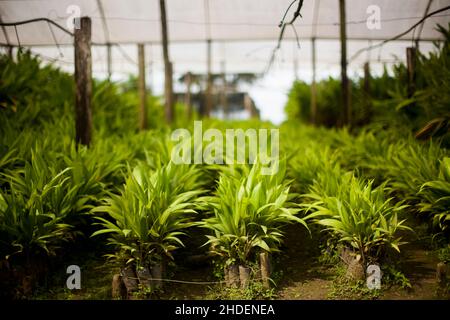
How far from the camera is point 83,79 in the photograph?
4.48 metres

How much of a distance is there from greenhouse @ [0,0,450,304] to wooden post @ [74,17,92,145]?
15 millimetres

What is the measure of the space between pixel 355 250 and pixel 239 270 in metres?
0.88

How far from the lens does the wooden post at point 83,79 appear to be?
441 centimetres

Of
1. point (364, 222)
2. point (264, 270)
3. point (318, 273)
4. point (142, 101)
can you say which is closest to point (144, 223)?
point (264, 270)

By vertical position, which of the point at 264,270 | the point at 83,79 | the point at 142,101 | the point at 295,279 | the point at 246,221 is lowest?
the point at 295,279

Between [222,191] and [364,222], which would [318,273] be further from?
[222,191]

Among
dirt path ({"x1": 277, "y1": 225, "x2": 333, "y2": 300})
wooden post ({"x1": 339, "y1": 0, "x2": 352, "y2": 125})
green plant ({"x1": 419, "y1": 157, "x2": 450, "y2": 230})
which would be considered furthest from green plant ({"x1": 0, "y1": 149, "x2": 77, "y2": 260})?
wooden post ({"x1": 339, "y1": 0, "x2": 352, "y2": 125})

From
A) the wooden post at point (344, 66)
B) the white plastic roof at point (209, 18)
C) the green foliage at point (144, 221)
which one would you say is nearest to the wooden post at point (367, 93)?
the wooden post at point (344, 66)

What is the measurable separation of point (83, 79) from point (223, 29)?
5.19 metres

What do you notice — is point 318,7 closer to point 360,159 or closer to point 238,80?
point 360,159

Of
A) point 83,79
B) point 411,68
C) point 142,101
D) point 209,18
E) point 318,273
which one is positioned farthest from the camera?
point 209,18

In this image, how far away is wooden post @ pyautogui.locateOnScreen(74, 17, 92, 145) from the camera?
4406 mm

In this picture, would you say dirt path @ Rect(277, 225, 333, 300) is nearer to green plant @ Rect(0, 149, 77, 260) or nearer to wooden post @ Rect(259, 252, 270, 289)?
wooden post @ Rect(259, 252, 270, 289)

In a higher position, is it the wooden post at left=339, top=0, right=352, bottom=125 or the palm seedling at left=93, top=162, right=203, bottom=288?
the wooden post at left=339, top=0, right=352, bottom=125
